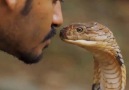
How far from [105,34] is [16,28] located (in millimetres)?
1445

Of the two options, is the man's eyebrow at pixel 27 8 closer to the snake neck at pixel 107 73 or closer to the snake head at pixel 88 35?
the snake head at pixel 88 35

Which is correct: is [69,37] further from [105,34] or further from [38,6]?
[38,6]

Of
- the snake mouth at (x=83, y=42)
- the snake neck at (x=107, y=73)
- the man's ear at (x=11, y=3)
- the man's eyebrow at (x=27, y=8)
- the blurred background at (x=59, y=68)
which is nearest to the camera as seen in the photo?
the man's ear at (x=11, y=3)

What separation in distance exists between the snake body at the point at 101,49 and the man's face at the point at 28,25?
1104mm

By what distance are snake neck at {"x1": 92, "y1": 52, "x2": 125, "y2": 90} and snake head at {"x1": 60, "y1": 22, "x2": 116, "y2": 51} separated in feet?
0.37

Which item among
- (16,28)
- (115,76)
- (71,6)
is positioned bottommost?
(71,6)

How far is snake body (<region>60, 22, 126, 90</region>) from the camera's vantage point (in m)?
4.36

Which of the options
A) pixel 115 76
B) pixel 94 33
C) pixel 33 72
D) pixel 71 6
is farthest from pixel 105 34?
pixel 71 6

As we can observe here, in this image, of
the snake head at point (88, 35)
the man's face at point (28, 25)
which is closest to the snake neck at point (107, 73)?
the snake head at point (88, 35)

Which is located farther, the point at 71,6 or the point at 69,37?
the point at 71,6

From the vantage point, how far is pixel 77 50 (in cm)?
878

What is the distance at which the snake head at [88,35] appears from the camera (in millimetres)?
4340

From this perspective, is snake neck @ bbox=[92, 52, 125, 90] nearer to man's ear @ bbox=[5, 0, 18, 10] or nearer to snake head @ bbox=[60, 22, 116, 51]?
snake head @ bbox=[60, 22, 116, 51]

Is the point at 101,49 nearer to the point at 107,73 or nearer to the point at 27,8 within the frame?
the point at 107,73
